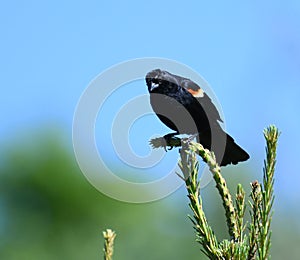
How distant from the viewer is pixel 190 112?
456 centimetres

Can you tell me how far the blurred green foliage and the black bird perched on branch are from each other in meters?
30.9

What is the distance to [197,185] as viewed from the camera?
2.91 m

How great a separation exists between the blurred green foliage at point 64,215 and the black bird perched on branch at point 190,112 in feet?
101

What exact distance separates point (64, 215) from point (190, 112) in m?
36.2

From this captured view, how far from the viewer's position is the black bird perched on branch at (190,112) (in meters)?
4.10

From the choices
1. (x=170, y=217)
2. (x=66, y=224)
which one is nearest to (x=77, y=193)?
(x=66, y=224)

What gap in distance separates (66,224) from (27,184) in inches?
123

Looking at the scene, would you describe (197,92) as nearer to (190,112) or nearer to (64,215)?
(190,112)

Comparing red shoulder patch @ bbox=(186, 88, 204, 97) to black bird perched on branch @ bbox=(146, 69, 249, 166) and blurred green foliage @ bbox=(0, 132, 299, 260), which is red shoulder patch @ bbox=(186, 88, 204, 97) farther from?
blurred green foliage @ bbox=(0, 132, 299, 260)

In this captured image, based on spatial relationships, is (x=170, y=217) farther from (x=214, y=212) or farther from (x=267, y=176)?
(x=267, y=176)

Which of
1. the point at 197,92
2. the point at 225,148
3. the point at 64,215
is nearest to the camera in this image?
the point at 225,148

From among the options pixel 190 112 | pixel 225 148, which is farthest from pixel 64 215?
pixel 225 148

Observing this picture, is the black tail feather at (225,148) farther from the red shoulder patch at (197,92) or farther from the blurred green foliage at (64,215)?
the blurred green foliage at (64,215)

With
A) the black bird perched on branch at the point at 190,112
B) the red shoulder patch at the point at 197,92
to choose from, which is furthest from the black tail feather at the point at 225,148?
the red shoulder patch at the point at 197,92
